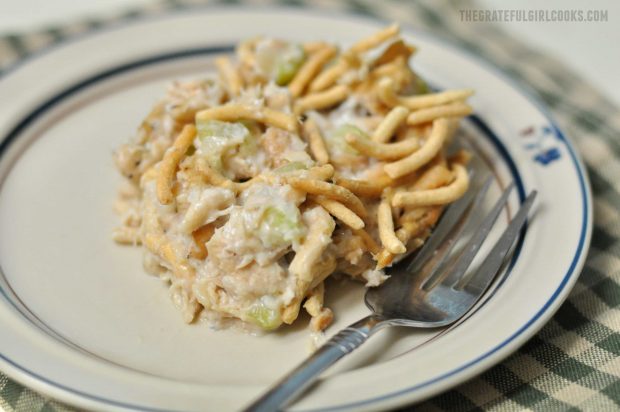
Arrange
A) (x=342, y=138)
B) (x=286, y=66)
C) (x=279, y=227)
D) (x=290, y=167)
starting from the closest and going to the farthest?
(x=279, y=227) → (x=290, y=167) → (x=342, y=138) → (x=286, y=66)

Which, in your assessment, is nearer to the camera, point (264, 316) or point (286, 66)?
point (264, 316)

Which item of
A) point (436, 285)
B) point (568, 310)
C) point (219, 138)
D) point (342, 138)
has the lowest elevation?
point (568, 310)

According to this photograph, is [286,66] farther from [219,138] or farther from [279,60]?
[219,138]

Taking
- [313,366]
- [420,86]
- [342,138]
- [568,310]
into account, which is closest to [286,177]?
[342,138]

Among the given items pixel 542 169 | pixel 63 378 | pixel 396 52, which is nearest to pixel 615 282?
pixel 542 169

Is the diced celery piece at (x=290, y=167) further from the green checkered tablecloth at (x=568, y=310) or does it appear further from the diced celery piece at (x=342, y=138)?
the green checkered tablecloth at (x=568, y=310)

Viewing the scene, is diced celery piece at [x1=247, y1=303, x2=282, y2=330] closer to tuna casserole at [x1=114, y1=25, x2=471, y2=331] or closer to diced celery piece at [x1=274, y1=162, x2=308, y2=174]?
tuna casserole at [x1=114, y1=25, x2=471, y2=331]

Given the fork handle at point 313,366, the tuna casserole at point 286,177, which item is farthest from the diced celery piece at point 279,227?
the fork handle at point 313,366
